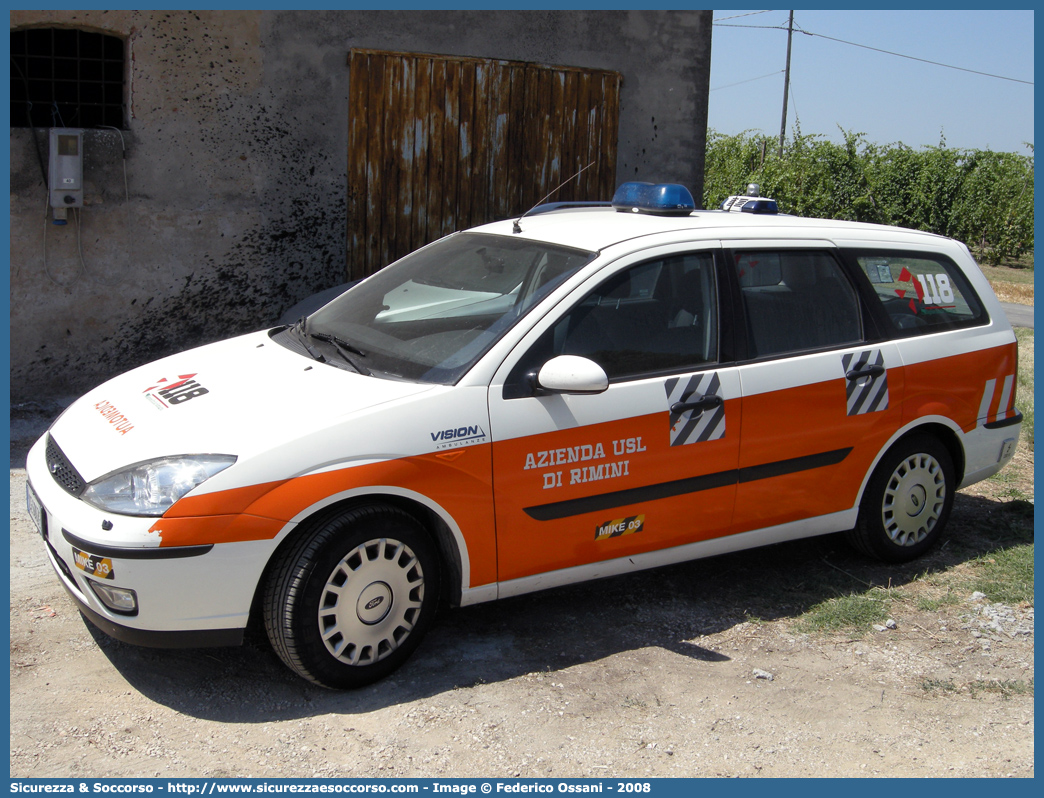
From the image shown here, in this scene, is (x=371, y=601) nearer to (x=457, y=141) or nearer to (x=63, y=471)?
(x=63, y=471)

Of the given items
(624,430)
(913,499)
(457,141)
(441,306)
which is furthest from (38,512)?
(457,141)

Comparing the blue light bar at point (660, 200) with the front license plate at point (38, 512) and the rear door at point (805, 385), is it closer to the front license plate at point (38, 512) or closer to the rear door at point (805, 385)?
the rear door at point (805, 385)

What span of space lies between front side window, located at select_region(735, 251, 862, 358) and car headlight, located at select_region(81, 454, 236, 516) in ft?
7.46

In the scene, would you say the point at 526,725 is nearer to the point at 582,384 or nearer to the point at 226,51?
the point at 582,384

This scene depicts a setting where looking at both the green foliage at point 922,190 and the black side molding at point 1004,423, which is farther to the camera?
the green foliage at point 922,190

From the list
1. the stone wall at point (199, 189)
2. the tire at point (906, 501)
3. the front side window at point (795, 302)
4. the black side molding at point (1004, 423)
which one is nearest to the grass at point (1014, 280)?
the black side molding at point (1004, 423)

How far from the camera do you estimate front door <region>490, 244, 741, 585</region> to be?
358 centimetres

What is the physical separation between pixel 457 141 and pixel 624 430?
15.9ft

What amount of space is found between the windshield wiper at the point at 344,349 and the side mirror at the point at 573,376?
2.25ft

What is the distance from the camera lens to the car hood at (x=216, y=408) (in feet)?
10.7

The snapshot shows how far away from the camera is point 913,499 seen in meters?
4.71

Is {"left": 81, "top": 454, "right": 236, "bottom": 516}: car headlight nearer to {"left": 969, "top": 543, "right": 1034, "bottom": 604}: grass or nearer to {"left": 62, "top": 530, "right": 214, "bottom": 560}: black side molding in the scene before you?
{"left": 62, "top": 530, "right": 214, "bottom": 560}: black side molding

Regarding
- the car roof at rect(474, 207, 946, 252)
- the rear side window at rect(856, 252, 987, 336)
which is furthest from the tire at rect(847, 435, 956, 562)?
the car roof at rect(474, 207, 946, 252)
